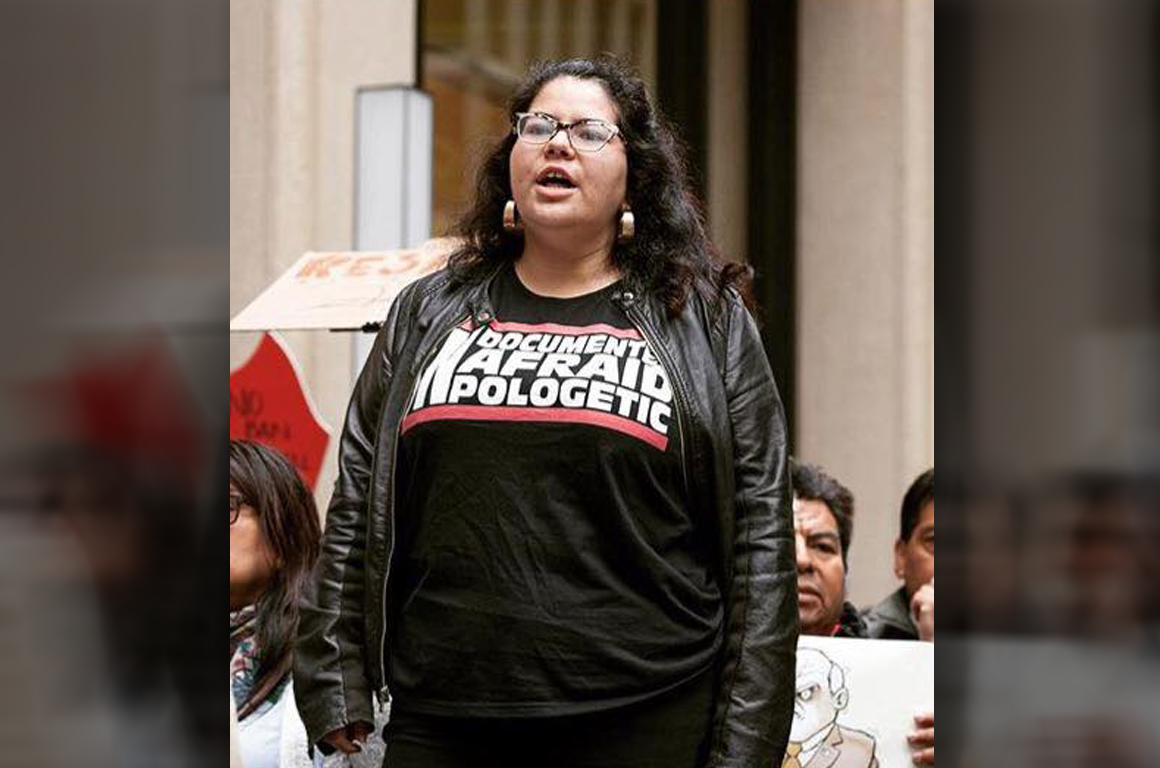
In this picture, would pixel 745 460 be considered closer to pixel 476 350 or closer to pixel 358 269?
pixel 476 350

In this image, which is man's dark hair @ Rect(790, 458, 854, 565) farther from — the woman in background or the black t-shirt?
the black t-shirt

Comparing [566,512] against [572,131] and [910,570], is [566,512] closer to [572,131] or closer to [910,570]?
[572,131]

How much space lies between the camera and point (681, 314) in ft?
8.46

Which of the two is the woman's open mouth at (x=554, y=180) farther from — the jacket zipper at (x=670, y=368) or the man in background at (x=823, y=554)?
the man in background at (x=823, y=554)

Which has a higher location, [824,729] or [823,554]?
[823,554]

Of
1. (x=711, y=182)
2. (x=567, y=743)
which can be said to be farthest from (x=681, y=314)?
(x=711, y=182)

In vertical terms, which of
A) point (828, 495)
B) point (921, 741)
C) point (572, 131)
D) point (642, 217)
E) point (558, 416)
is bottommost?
point (921, 741)

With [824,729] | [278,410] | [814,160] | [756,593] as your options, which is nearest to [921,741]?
[824,729]

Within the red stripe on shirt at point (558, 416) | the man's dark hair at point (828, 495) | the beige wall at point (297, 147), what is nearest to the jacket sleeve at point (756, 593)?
the red stripe on shirt at point (558, 416)

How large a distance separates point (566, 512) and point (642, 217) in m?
0.58

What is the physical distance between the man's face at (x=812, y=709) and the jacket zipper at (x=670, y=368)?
4.06 ft

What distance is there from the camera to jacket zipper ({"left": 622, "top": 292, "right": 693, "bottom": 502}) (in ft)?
8.00

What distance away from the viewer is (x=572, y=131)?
263cm

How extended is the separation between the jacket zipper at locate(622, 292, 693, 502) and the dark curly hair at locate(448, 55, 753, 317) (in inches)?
3.5
